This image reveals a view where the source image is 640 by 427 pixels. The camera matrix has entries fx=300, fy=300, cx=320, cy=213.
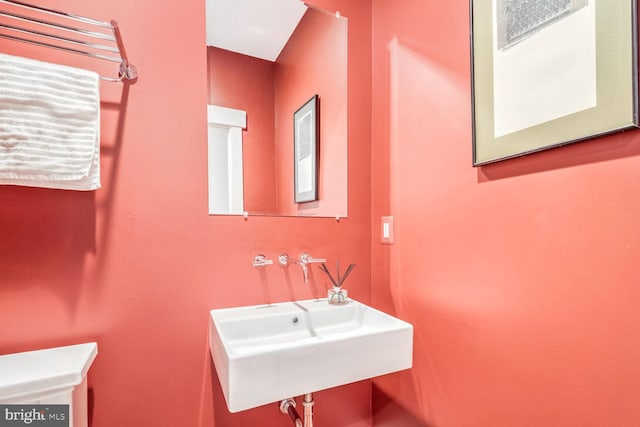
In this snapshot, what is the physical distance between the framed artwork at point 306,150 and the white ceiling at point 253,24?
265 millimetres

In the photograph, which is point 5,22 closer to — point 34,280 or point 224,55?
point 224,55

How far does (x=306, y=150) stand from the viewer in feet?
4.52

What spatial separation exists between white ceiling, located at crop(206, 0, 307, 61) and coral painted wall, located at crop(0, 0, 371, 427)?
0.24ft

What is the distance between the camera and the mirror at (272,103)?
1204 mm

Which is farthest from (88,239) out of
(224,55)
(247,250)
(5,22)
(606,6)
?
(606,6)

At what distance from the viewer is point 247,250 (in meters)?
1.22

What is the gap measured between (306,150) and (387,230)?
52 centimetres

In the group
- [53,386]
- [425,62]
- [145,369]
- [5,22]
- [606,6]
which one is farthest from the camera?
[425,62]

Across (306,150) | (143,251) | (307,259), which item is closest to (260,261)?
(307,259)

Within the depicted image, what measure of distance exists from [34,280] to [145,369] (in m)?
0.46

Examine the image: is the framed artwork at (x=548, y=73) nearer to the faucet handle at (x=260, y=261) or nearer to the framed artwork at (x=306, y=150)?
the framed artwork at (x=306, y=150)

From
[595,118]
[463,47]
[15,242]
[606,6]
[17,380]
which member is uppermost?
[463,47]

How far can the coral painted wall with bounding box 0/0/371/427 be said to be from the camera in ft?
3.09

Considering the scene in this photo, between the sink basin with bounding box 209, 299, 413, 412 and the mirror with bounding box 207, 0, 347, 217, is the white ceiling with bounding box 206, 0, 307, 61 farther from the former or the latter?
the sink basin with bounding box 209, 299, 413, 412
